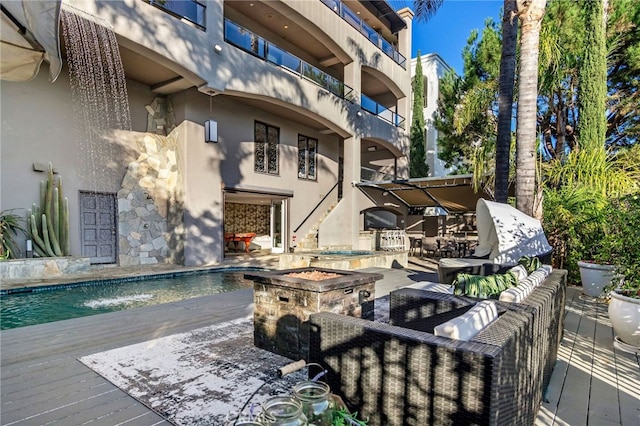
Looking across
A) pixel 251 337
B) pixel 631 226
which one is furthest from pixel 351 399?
pixel 631 226

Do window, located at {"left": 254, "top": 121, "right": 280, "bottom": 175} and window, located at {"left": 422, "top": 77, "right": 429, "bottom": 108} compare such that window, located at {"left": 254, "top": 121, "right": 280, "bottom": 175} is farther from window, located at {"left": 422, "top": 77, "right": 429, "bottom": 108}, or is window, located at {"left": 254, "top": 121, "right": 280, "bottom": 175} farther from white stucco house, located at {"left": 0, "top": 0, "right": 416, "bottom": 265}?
window, located at {"left": 422, "top": 77, "right": 429, "bottom": 108}

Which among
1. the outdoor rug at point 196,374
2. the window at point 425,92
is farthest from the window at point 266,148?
the window at point 425,92

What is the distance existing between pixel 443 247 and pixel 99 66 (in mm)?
11512

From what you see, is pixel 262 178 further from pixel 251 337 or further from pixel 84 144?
pixel 251 337

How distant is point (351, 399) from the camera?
2.10m

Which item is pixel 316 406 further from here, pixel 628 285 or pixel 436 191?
pixel 436 191

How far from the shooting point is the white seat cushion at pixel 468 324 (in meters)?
1.82

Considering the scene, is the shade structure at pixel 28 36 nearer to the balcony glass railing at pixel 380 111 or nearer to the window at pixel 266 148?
the window at pixel 266 148

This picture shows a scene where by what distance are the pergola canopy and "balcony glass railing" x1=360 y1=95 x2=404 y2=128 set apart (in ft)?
11.3

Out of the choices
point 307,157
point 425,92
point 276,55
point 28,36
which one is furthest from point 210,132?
point 425,92

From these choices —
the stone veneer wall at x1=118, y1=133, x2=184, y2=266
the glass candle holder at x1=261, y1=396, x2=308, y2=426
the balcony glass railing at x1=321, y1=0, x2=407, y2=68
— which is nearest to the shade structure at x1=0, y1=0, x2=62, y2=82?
the glass candle holder at x1=261, y1=396, x2=308, y2=426

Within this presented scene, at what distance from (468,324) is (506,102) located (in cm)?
727

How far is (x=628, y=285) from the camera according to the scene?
3.84 meters

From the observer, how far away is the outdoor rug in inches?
89.8
